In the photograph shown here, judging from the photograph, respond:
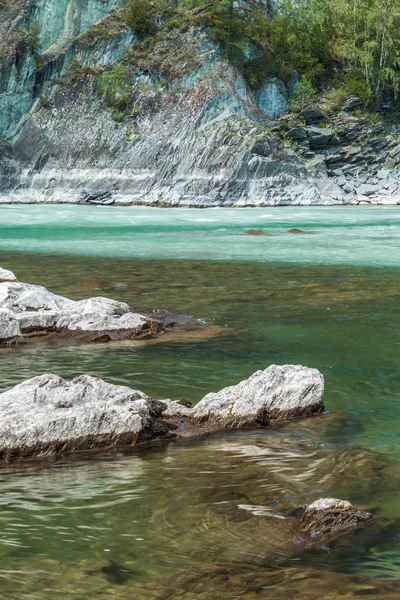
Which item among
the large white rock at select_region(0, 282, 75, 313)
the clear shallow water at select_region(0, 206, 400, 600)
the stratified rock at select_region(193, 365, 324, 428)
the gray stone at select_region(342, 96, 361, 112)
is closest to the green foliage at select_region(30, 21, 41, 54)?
the gray stone at select_region(342, 96, 361, 112)

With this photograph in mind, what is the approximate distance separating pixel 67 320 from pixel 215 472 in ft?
24.2

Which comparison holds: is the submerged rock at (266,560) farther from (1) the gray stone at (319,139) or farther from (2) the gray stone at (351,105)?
(2) the gray stone at (351,105)

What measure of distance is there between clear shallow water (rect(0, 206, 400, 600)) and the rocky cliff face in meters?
48.1

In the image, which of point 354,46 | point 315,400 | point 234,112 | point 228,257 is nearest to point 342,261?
point 228,257

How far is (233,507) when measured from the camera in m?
6.12

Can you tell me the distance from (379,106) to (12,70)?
123 ft

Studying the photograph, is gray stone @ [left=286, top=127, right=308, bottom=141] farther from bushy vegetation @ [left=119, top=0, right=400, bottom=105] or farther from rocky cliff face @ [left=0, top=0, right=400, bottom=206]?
bushy vegetation @ [left=119, top=0, right=400, bottom=105]

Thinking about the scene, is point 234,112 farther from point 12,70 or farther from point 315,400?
point 315,400

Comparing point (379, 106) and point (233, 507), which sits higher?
point (379, 106)

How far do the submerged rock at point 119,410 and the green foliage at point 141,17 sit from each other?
242 feet

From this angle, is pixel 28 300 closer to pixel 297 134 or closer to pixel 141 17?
pixel 297 134

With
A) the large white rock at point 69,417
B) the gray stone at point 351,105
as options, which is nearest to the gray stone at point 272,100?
the gray stone at point 351,105

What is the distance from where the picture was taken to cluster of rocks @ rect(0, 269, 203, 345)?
13.2 m

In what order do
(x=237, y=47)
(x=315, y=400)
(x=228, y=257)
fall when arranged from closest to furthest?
(x=315, y=400), (x=228, y=257), (x=237, y=47)
